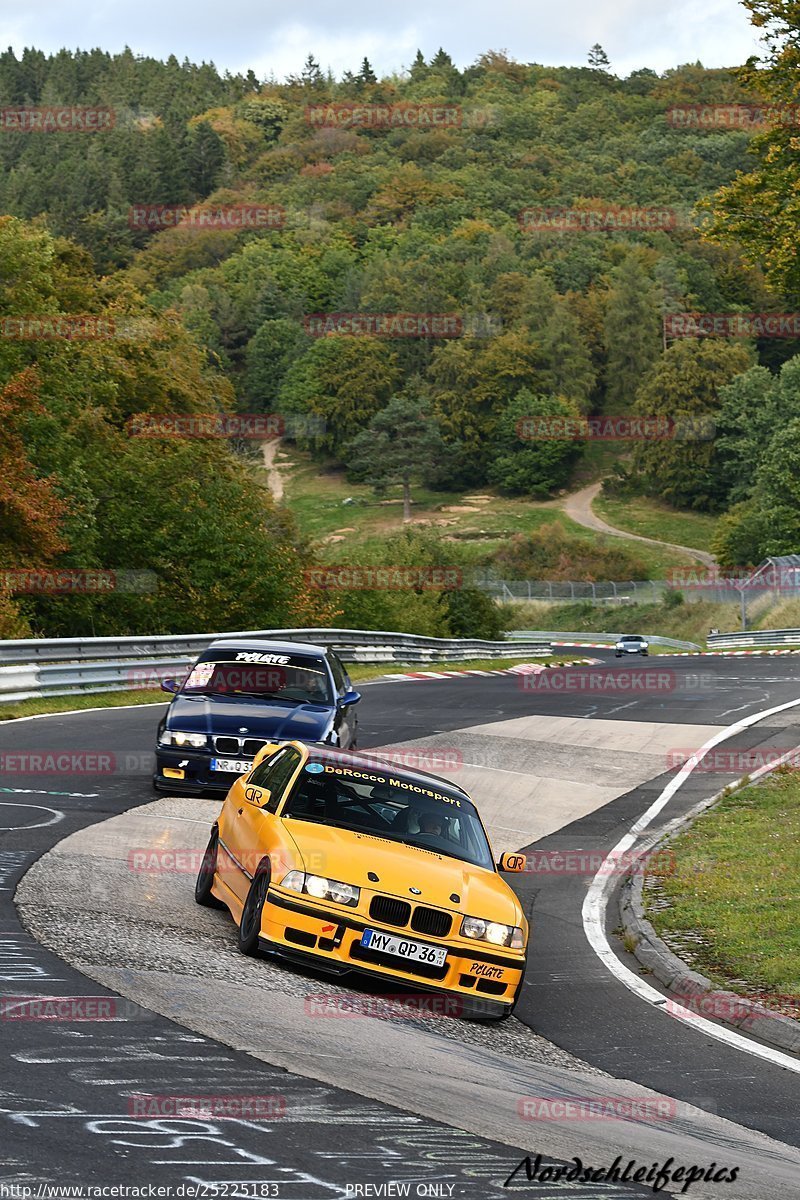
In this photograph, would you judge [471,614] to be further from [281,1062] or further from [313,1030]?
[281,1062]

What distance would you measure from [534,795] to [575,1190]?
44.8ft

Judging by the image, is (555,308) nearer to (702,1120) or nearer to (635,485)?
(635,485)

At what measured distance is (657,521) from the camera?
139 meters

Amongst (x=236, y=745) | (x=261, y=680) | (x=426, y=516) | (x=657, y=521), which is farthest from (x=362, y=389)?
(x=236, y=745)

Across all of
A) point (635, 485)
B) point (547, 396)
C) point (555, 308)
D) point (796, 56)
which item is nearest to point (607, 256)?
point (555, 308)

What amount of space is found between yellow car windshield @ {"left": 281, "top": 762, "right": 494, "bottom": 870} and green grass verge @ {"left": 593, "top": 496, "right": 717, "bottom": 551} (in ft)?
403

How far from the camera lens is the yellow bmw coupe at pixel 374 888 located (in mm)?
8883

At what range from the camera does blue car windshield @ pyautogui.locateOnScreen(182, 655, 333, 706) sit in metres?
16.1

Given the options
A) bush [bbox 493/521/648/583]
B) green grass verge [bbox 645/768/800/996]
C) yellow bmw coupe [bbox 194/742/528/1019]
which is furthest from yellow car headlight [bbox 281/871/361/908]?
bush [bbox 493/521/648/583]

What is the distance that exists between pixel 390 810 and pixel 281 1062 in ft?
11.4

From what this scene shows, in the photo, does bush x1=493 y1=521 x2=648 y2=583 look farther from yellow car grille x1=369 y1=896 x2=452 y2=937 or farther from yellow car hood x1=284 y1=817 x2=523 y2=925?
yellow car grille x1=369 y1=896 x2=452 y2=937

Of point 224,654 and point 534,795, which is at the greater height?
point 224,654

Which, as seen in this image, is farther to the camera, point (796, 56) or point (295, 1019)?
point (796, 56)

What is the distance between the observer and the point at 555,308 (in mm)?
172250
